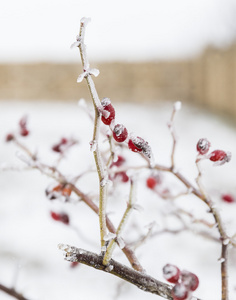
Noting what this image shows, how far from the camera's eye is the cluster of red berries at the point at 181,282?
0.26 meters

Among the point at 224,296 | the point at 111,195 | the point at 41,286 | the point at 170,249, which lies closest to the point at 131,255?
the point at 224,296

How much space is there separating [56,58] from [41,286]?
5316 mm

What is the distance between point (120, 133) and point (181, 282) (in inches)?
4.5

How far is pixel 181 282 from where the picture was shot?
0.87 feet

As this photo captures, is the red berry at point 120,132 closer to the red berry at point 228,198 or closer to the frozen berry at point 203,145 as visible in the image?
the frozen berry at point 203,145

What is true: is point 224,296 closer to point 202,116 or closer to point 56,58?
point 202,116

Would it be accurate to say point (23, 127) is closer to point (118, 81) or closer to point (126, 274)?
point (126, 274)

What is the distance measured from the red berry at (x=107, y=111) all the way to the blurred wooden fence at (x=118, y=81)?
5506mm

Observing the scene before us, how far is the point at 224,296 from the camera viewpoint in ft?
1.16

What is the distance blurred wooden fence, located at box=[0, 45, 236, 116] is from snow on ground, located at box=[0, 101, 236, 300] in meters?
0.22

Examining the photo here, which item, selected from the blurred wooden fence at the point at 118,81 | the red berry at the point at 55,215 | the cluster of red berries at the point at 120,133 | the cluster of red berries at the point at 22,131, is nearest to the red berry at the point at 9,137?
the cluster of red berries at the point at 22,131

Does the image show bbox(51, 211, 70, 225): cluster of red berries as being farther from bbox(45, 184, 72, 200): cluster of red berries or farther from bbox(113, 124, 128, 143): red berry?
bbox(113, 124, 128, 143): red berry

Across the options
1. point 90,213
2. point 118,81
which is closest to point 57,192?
point 90,213

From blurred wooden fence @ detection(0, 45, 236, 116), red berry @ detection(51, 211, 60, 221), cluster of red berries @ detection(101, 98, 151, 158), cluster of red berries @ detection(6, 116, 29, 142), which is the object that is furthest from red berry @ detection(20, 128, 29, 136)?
blurred wooden fence @ detection(0, 45, 236, 116)
